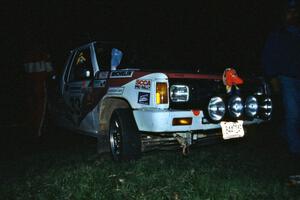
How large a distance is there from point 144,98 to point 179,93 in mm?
390

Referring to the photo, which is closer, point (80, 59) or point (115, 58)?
point (115, 58)

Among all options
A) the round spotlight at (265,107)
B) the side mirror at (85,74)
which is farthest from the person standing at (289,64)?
the side mirror at (85,74)

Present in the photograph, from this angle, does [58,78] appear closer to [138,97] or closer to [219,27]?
[138,97]

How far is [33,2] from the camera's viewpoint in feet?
58.8

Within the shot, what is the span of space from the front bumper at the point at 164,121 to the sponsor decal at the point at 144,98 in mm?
103

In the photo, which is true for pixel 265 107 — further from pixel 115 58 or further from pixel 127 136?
pixel 115 58

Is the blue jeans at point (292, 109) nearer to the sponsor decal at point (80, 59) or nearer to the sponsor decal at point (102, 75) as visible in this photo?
the sponsor decal at point (102, 75)

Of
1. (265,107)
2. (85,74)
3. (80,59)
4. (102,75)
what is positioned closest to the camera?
(265,107)

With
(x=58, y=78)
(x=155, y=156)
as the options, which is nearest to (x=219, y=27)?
(x=58, y=78)

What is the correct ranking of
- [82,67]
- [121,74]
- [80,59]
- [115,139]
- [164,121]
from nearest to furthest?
[164,121], [121,74], [115,139], [82,67], [80,59]

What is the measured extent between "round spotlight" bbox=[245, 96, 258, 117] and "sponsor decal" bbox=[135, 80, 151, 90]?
1115 millimetres

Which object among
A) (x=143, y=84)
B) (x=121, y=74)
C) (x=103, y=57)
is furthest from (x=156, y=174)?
(x=103, y=57)

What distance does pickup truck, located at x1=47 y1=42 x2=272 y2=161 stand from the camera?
12.9 feet

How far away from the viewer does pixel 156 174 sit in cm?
394
